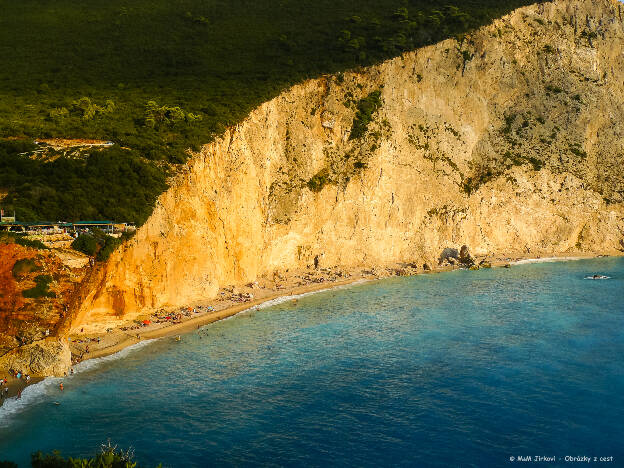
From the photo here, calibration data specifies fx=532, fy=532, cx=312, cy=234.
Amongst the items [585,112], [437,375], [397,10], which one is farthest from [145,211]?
[585,112]

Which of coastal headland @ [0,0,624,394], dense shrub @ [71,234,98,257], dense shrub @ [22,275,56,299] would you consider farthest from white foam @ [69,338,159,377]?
dense shrub @ [71,234,98,257]

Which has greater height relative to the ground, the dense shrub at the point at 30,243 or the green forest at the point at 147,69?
the green forest at the point at 147,69

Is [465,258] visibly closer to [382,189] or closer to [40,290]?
[382,189]

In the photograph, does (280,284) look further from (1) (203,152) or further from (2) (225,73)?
(2) (225,73)

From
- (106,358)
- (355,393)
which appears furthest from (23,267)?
(355,393)

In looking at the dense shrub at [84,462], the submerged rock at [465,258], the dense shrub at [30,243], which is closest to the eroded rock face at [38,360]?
the dense shrub at [30,243]

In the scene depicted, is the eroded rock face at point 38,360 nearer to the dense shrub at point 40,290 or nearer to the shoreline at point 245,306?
the shoreline at point 245,306
